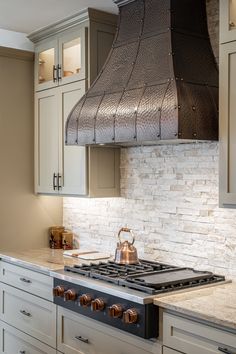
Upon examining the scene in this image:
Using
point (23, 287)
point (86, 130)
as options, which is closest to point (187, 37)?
point (86, 130)

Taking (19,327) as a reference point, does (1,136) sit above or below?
above

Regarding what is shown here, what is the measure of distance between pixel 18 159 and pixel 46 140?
0.29 m

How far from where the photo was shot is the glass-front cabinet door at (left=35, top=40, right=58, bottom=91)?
3961 millimetres

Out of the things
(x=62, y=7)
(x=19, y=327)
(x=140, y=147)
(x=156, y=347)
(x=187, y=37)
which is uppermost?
(x=62, y=7)

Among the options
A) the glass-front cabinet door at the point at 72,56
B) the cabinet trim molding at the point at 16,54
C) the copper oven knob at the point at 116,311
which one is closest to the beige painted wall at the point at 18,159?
the cabinet trim molding at the point at 16,54

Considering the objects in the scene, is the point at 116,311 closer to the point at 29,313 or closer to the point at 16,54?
the point at 29,313

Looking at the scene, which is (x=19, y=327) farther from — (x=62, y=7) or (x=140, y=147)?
(x=62, y=7)

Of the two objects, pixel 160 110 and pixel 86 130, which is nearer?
pixel 160 110

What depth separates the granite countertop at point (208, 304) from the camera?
220 cm

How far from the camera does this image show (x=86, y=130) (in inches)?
128

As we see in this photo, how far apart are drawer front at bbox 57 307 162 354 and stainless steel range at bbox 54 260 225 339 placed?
60mm

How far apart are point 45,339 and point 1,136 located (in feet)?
5.37

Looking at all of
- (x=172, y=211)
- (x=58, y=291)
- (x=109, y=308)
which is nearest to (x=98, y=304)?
(x=109, y=308)

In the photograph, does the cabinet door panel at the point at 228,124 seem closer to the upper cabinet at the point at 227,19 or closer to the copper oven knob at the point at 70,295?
the upper cabinet at the point at 227,19
